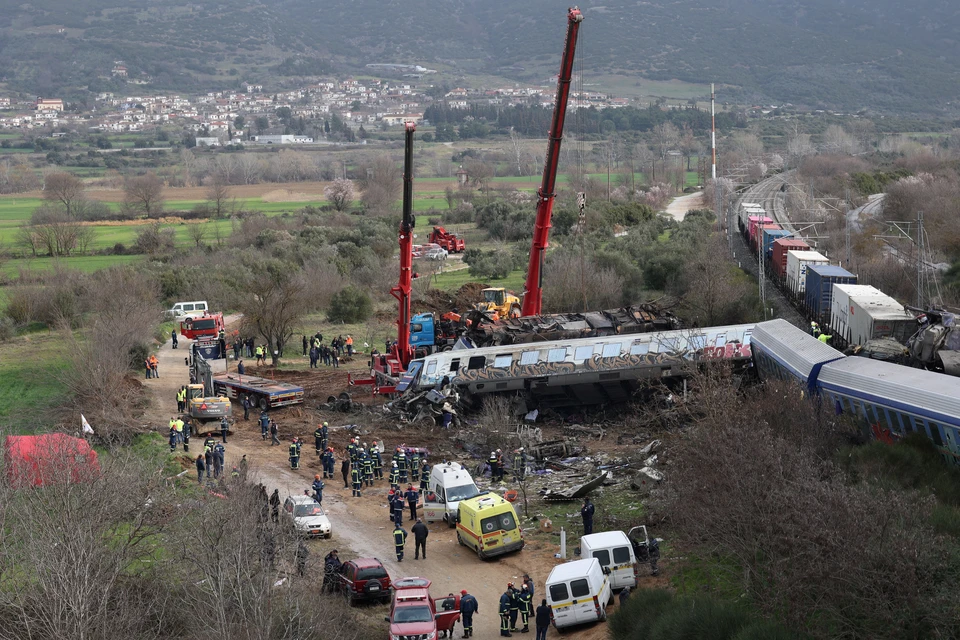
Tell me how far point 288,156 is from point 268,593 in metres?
186

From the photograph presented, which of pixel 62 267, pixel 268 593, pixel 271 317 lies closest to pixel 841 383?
pixel 268 593

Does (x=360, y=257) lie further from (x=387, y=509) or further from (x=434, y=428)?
(x=387, y=509)

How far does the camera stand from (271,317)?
47.3 meters

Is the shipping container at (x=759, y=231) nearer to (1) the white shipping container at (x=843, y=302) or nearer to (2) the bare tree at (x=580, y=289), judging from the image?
(2) the bare tree at (x=580, y=289)

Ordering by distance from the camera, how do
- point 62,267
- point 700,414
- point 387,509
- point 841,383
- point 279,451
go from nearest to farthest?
point 841,383
point 387,509
point 700,414
point 279,451
point 62,267

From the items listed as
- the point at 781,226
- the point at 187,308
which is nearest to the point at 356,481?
the point at 187,308

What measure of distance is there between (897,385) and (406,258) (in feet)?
64.5

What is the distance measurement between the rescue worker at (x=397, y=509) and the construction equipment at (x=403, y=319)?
43.0 feet

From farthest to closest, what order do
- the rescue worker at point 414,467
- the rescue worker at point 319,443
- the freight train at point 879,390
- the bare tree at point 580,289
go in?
the bare tree at point 580,289 < the rescue worker at point 319,443 < the rescue worker at point 414,467 < the freight train at point 879,390

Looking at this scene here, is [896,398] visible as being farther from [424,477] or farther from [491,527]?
[424,477]

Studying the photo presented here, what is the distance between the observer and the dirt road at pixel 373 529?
71.4 feet

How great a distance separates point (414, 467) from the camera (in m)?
29.7

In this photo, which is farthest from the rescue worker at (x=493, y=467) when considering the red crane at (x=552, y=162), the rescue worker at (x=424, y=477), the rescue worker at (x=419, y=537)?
the red crane at (x=552, y=162)

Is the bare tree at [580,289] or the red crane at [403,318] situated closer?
the red crane at [403,318]
